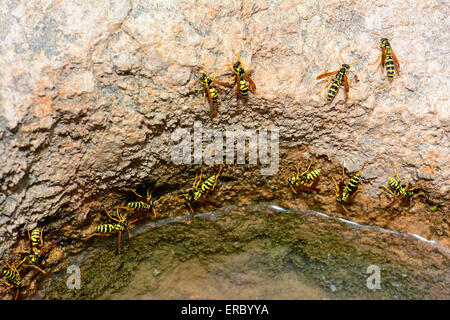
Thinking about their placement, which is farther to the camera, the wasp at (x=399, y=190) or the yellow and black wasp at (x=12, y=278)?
the wasp at (x=399, y=190)

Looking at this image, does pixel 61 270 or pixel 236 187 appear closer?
pixel 61 270

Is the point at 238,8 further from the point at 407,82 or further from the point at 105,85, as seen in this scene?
the point at 407,82

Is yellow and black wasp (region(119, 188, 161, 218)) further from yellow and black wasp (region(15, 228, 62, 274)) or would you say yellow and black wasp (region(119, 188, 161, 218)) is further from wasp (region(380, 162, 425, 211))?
wasp (region(380, 162, 425, 211))

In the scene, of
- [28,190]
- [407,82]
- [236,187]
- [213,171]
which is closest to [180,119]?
[213,171]

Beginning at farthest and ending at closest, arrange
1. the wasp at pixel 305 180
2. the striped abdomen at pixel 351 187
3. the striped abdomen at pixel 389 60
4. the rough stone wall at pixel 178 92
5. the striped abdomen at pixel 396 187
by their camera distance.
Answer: the wasp at pixel 305 180
the striped abdomen at pixel 351 187
the striped abdomen at pixel 396 187
the striped abdomen at pixel 389 60
the rough stone wall at pixel 178 92

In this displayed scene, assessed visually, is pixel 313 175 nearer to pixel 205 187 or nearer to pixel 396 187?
pixel 396 187

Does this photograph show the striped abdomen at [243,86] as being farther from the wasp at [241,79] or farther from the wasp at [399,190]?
the wasp at [399,190]
